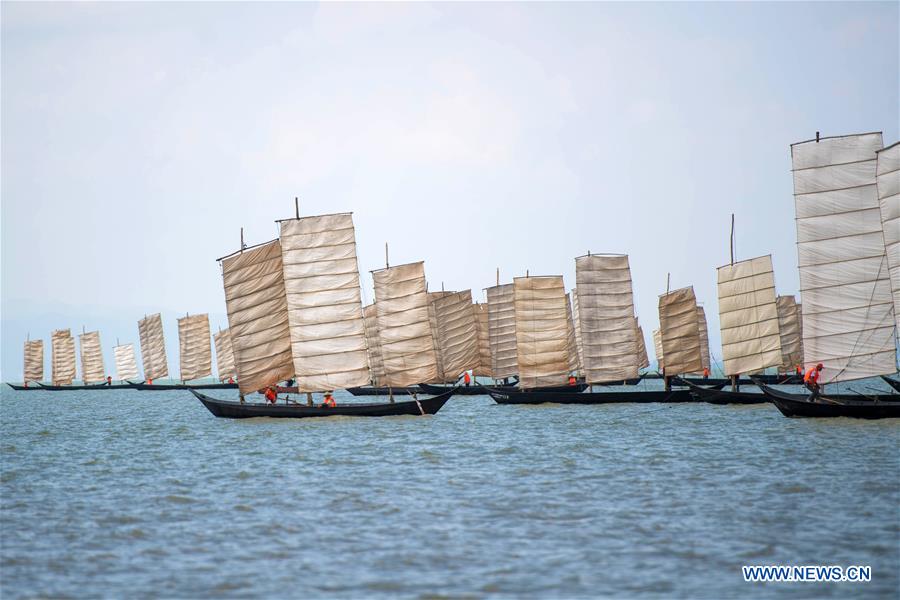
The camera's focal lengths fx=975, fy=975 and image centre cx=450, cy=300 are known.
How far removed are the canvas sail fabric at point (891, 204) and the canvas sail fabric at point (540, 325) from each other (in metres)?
24.3

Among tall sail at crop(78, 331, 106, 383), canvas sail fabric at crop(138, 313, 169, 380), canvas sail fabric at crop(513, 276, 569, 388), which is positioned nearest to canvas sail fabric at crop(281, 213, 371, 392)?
canvas sail fabric at crop(513, 276, 569, 388)

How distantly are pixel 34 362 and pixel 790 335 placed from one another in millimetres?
99960

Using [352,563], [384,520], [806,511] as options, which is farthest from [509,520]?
[806,511]

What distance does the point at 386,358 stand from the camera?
47.9 metres

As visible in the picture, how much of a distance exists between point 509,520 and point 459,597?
537 cm

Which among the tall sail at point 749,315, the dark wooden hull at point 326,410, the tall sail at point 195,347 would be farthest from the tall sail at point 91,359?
the tall sail at point 749,315

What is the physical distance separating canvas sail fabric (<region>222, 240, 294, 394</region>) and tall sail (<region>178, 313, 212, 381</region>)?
54479mm

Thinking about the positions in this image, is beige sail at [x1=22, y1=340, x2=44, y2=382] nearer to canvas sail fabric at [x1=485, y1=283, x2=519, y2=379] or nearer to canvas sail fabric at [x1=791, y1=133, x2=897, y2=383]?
canvas sail fabric at [x1=485, y1=283, x2=519, y2=379]

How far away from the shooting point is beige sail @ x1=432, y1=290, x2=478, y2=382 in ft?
229

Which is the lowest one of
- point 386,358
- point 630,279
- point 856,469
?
point 856,469

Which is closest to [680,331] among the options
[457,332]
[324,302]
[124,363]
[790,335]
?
[457,332]

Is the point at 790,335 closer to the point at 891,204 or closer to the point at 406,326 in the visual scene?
the point at 406,326

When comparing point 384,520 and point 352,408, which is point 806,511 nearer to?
point 384,520

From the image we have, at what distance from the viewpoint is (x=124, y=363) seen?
385 feet
